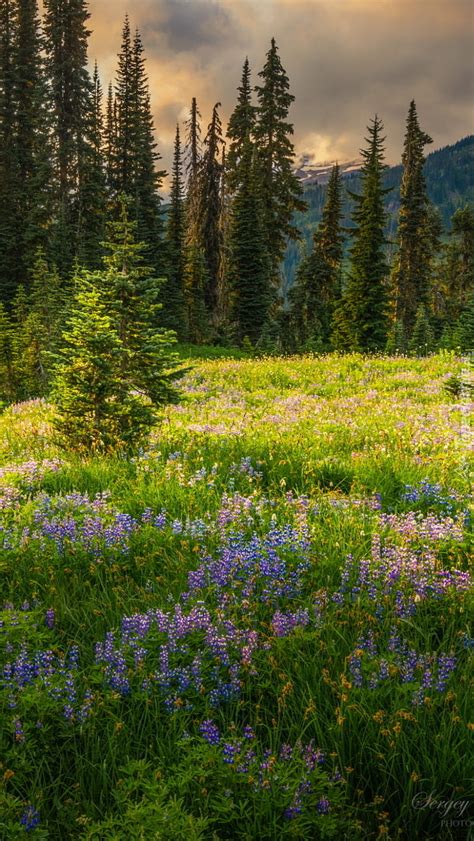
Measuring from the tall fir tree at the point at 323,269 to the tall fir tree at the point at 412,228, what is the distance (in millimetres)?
6100

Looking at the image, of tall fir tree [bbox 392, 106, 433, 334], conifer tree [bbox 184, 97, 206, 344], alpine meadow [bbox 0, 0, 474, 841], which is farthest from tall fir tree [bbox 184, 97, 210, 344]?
alpine meadow [bbox 0, 0, 474, 841]

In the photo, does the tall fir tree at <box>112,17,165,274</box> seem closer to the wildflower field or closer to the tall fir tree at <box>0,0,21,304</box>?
the tall fir tree at <box>0,0,21,304</box>

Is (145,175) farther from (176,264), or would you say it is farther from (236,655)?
(236,655)

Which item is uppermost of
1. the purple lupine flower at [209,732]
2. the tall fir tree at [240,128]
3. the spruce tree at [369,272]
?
the tall fir tree at [240,128]

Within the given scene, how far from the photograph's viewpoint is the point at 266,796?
2062 mm

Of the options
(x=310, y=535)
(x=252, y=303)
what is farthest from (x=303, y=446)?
(x=252, y=303)

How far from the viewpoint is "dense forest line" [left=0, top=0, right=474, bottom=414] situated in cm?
3722

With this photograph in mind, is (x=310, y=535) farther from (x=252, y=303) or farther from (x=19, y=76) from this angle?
A: (x=19, y=76)

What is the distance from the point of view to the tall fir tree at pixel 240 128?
41.1 meters

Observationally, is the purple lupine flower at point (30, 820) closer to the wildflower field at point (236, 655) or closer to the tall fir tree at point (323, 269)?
the wildflower field at point (236, 655)

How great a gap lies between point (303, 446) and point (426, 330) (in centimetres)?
3095

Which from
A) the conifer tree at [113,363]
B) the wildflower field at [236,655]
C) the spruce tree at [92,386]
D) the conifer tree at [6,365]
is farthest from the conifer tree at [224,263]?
the wildflower field at [236,655]

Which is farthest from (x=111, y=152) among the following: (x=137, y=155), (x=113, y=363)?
(x=113, y=363)

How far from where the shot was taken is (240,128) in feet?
138
